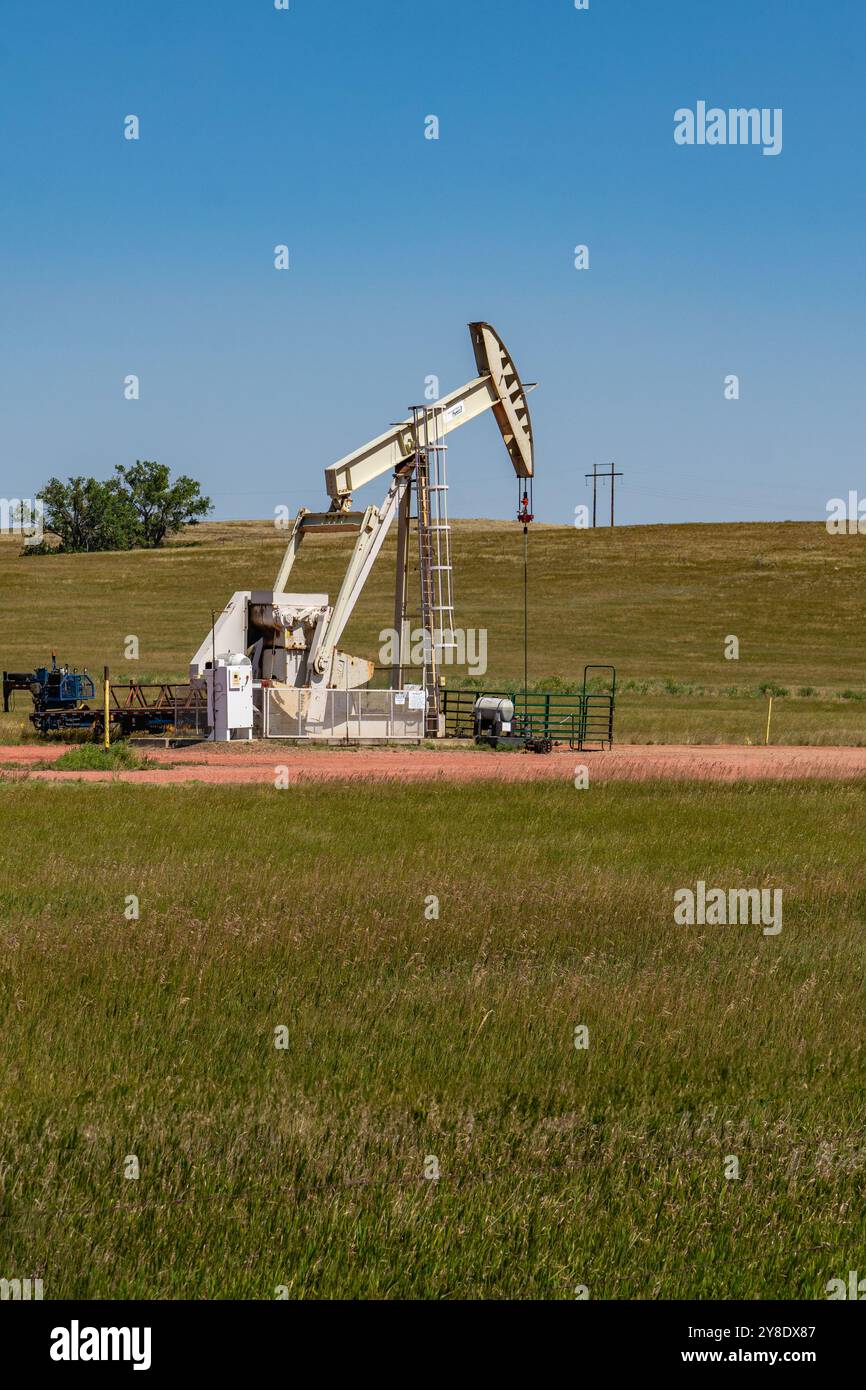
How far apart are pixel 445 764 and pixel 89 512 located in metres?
113

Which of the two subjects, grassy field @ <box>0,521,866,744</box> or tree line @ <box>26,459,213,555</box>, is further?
tree line @ <box>26,459,213,555</box>

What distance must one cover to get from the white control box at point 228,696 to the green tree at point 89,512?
349ft

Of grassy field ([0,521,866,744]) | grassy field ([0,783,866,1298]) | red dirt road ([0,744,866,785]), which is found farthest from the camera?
grassy field ([0,521,866,744])

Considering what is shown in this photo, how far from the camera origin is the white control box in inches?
1189

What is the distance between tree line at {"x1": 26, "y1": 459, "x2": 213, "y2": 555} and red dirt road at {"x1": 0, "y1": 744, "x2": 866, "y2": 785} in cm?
10580

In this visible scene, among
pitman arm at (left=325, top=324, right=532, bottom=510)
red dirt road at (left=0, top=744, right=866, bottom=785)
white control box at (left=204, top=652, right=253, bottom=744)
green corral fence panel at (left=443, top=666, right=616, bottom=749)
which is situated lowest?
red dirt road at (left=0, top=744, right=866, bottom=785)

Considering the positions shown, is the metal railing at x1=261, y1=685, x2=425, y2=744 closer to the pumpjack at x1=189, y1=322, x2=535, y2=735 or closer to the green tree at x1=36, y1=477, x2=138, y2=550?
the pumpjack at x1=189, y1=322, x2=535, y2=735

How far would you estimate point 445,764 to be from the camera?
28.4 metres

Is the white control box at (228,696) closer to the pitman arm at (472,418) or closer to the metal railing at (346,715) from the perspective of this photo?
the metal railing at (346,715)

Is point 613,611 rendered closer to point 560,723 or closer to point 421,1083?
point 560,723

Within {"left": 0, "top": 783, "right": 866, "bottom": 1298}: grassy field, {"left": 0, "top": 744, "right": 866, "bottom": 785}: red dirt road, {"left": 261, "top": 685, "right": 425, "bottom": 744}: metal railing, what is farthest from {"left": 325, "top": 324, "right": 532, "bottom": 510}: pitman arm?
{"left": 0, "top": 783, "right": 866, "bottom": 1298}: grassy field

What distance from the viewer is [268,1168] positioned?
5.95 metres

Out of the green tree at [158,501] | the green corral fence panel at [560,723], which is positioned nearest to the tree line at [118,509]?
the green tree at [158,501]

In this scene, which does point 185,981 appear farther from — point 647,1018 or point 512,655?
point 512,655
